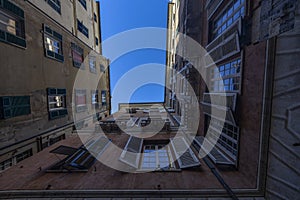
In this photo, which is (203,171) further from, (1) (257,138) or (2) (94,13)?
(2) (94,13)

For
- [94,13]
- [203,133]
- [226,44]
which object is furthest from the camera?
[94,13]

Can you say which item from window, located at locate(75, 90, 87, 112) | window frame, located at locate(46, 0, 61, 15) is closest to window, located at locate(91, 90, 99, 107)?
window, located at locate(75, 90, 87, 112)

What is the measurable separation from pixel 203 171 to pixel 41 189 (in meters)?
6.64

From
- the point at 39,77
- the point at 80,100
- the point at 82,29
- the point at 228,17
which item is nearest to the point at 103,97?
the point at 80,100

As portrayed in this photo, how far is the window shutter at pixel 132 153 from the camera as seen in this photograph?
571 cm

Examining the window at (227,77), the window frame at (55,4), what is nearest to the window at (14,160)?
the window frame at (55,4)

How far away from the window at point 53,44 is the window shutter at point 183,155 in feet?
36.3

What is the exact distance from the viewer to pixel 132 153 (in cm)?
654

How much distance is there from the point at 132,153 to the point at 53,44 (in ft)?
34.8

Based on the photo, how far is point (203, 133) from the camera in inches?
353

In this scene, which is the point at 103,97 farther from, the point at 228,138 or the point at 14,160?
the point at 228,138

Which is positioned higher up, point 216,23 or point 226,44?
point 216,23

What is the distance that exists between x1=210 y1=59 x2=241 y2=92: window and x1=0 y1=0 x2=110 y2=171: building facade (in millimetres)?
11510

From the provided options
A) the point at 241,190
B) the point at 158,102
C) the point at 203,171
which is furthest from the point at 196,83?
the point at 158,102
